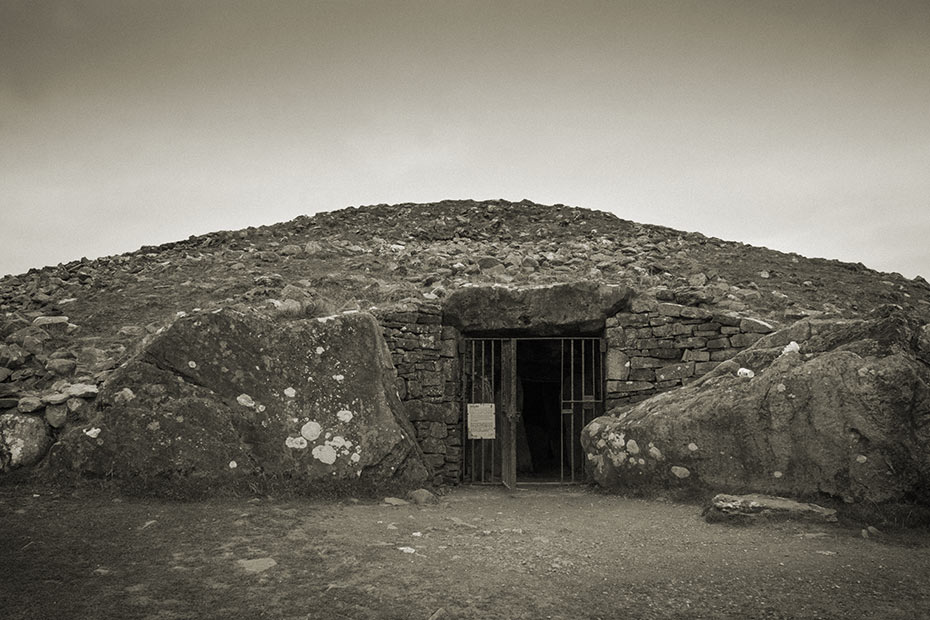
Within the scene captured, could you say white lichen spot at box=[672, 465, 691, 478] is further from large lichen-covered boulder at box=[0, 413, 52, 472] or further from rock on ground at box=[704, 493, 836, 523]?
large lichen-covered boulder at box=[0, 413, 52, 472]

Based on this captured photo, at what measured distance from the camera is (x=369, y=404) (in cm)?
725

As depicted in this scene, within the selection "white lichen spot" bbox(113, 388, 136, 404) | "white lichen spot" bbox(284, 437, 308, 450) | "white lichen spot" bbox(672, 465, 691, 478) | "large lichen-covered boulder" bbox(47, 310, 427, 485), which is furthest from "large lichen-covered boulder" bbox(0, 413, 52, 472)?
"white lichen spot" bbox(672, 465, 691, 478)

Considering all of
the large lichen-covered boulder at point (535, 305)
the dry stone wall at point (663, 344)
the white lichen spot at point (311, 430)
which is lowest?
the white lichen spot at point (311, 430)

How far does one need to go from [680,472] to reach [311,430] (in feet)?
13.5

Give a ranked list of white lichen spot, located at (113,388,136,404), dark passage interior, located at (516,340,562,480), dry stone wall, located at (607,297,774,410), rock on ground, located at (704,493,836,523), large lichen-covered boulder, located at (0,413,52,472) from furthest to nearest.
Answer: dark passage interior, located at (516,340,562,480) → dry stone wall, located at (607,297,774,410) → white lichen spot, located at (113,388,136,404) → large lichen-covered boulder, located at (0,413,52,472) → rock on ground, located at (704,493,836,523)

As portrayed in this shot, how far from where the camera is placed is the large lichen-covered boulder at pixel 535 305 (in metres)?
8.84

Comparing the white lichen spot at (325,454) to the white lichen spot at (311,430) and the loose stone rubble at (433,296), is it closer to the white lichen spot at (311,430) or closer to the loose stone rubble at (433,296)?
the loose stone rubble at (433,296)

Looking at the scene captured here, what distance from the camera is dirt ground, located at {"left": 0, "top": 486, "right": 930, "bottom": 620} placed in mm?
3855

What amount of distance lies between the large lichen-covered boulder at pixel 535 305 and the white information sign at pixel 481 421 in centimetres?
116

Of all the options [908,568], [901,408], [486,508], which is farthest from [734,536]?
[486,508]

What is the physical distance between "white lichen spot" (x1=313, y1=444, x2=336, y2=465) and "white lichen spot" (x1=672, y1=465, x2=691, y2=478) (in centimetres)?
378

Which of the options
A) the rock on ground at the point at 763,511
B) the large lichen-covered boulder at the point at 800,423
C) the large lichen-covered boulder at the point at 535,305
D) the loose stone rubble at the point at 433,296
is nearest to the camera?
the rock on ground at the point at 763,511

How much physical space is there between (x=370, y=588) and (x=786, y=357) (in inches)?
205

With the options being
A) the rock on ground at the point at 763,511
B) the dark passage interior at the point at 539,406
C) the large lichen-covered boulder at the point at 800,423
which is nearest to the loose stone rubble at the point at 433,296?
the large lichen-covered boulder at the point at 800,423
